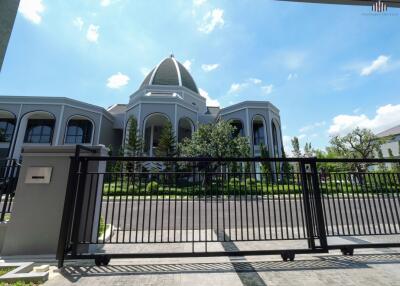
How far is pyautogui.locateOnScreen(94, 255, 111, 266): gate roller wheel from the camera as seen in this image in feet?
11.4

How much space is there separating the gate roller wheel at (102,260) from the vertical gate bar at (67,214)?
1.66 ft

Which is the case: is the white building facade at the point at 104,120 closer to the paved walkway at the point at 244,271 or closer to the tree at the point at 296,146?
the tree at the point at 296,146

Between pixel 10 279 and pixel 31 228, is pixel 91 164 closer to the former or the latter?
pixel 31 228

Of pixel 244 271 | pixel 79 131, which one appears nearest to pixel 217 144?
pixel 244 271

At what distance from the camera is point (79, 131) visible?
1073 inches

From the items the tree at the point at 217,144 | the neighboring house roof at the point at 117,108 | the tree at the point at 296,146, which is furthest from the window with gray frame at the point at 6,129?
the tree at the point at 296,146

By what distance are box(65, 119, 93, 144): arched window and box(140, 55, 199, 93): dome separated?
33.5 ft

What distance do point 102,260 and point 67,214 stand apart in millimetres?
951

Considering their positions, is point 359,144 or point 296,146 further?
point 296,146

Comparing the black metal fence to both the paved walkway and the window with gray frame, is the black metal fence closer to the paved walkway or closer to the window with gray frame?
the paved walkway

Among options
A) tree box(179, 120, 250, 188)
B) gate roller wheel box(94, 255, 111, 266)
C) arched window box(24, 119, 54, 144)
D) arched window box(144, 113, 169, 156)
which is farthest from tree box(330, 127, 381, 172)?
arched window box(24, 119, 54, 144)

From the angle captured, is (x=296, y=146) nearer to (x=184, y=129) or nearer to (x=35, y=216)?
(x=184, y=129)

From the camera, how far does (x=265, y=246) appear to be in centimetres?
446

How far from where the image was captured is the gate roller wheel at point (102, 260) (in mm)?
3480
